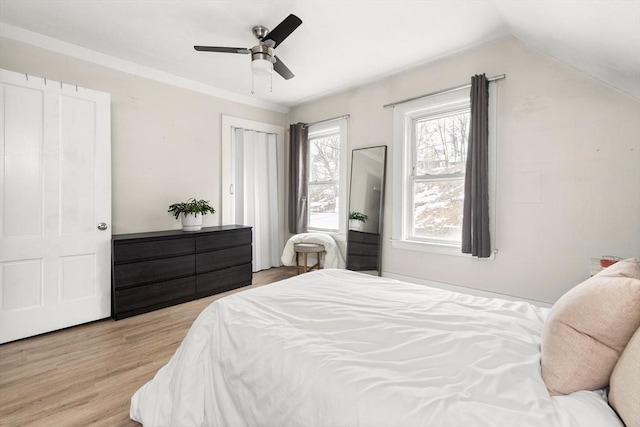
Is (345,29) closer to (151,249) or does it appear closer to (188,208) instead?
(188,208)

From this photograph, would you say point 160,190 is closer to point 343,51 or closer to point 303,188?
point 303,188

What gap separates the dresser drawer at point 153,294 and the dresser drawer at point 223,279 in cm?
11

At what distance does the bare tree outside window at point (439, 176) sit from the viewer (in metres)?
3.18

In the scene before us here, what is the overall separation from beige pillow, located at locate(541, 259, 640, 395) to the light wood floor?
1.98 metres

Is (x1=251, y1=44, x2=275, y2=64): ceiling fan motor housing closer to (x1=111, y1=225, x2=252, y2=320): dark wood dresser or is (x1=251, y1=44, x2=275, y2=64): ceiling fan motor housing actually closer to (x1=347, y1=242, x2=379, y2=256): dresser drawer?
(x1=111, y1=225, x2=252, y2=320): dark wood dresser

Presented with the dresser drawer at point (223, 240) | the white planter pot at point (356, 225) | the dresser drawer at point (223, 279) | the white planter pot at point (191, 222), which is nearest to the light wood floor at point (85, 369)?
the dresser drawer at point (223, 279)

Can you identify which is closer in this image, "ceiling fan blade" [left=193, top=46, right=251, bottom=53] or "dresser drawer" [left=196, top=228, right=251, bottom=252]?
"ceiling fan blade" [left=193, top=46, right=251, bottom=53]

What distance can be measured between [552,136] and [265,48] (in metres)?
2.59

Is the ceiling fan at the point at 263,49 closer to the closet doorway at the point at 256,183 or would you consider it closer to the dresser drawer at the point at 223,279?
the closet doorway at the point at 256,183

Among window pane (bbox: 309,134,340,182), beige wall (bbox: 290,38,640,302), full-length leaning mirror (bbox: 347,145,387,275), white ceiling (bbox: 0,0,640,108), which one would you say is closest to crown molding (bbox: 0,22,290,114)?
white ceiling (bbox: 0,0,640,108)

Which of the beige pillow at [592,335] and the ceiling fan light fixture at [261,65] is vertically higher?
the ceiling fan light fixture at [261,65]

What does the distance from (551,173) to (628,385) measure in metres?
2.36

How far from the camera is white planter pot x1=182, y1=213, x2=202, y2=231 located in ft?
11.4

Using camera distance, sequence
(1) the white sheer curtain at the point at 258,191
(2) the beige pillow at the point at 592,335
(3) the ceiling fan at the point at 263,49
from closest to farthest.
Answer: (2) the beige pillow at the point at 592,335 → (3) the ceiling fan at the point at 263,49 → (1) the white sheer curtain at the point at 258,191
